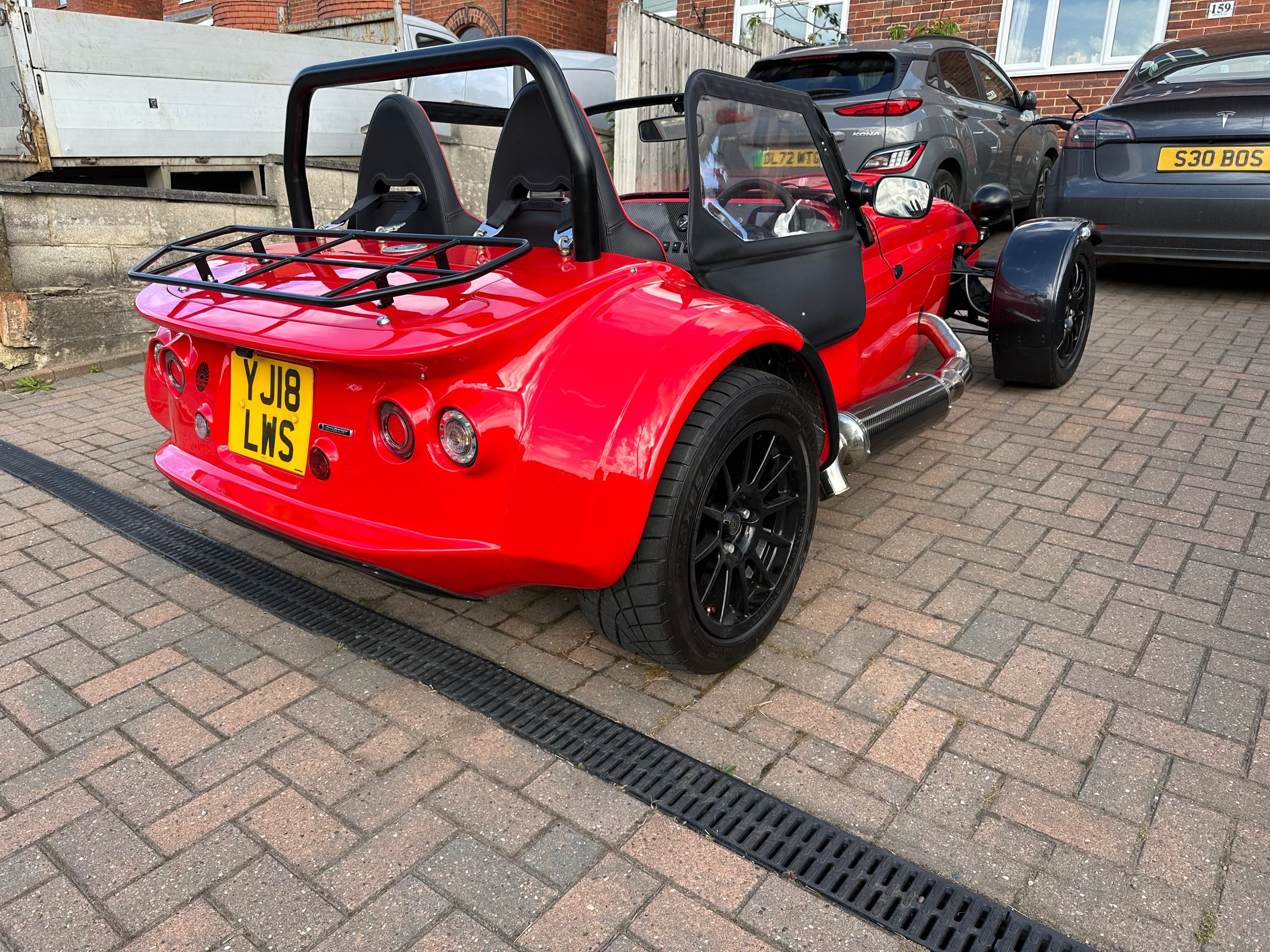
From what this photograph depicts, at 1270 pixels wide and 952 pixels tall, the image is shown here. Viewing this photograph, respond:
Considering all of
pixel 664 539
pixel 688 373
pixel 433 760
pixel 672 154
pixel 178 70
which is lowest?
pixel 433 760

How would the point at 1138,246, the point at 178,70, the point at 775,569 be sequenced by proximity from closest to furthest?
1. the point at 775,569
2. the point at 1138,246
3. the point at 178,70

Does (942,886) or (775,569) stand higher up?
(775,569)

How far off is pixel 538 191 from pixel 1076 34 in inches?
437

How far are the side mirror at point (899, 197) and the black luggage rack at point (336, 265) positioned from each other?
1459 millimetres

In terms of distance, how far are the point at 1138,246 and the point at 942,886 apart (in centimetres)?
563

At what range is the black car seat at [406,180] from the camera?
287 cm

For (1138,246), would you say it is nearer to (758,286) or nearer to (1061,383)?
(1061,383)

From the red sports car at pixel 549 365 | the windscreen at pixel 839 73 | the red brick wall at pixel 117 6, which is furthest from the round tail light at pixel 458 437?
the red brick wall at pixel 117 6

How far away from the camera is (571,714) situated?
232 centimetres

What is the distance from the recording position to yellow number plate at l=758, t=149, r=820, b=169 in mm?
2859

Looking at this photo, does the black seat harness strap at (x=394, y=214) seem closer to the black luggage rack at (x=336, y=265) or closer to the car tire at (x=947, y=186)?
the black luggage rack at (x=336, y=265)

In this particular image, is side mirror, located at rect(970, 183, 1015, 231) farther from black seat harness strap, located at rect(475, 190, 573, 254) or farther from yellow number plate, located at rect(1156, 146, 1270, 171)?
black seat harness strap, located at rect(475, 190, 573, 254)

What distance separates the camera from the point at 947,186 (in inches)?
282

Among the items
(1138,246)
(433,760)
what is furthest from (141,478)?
(1138,246)
